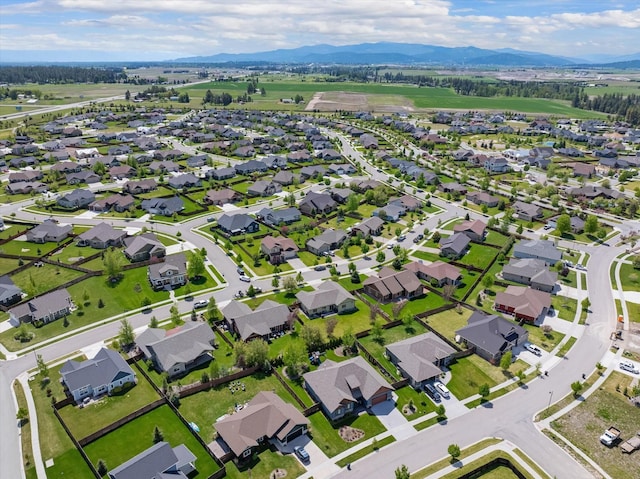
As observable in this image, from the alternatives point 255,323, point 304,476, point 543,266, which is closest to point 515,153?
point 543,266

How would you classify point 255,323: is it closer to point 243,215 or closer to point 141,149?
point 243,215

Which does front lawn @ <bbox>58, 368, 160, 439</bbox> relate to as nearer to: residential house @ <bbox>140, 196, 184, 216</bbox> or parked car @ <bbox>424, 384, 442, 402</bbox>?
parked car @ <bbox>424, 384, 442, 402</bbox>

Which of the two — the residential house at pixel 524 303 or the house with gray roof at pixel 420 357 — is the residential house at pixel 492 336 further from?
the residential house at pixel 524 303

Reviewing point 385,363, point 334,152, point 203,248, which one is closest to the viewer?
point 385,363

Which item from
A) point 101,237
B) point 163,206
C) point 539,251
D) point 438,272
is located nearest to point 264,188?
point 163,206

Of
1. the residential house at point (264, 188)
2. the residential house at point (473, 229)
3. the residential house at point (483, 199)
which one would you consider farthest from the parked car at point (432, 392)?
the residential house at point (264, 188)

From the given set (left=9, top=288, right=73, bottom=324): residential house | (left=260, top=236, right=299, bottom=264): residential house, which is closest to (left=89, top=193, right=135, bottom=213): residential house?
(left=260, top=236, right=299, bottom=264): residential house
